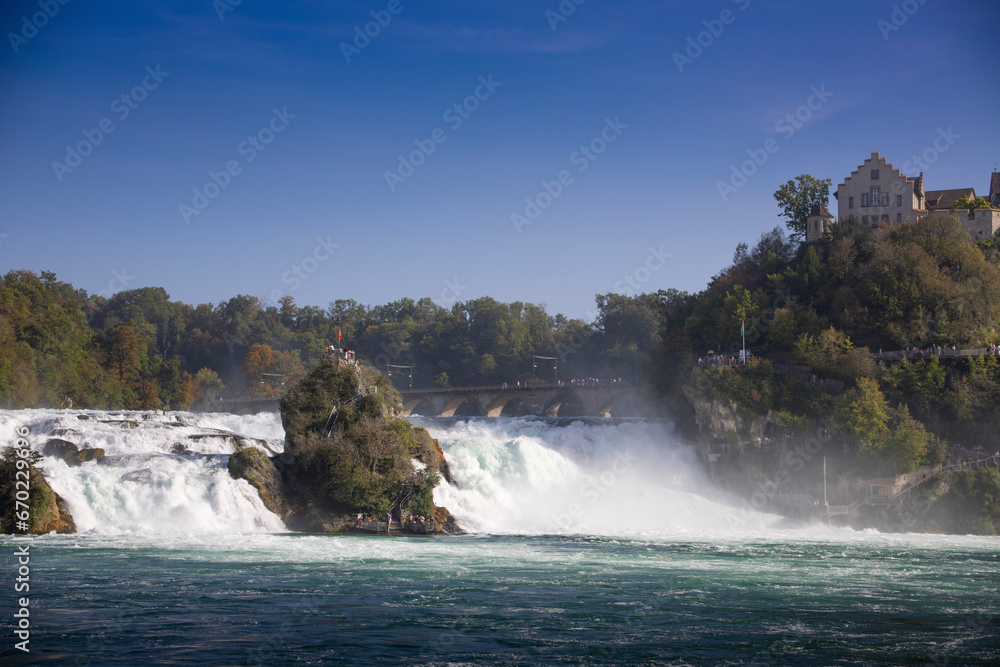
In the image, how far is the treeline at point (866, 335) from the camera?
1758 inches

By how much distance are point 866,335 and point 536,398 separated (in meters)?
32.9

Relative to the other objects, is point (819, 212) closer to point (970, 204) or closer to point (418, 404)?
point (970, 204)

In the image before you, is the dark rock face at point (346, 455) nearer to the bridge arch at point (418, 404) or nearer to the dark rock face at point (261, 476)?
the dark rock face at point (261, 476)

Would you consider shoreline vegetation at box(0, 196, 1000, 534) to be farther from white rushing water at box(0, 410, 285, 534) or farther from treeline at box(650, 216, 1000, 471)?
white rushing water at box(0, 410, 285, 534)

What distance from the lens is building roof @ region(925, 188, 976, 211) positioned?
66.5 meters

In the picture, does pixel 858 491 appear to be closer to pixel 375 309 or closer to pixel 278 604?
pixel 278 604

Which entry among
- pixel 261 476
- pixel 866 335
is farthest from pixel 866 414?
pixel 261 476

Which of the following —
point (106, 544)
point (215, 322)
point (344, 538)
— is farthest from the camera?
point (215, 322)

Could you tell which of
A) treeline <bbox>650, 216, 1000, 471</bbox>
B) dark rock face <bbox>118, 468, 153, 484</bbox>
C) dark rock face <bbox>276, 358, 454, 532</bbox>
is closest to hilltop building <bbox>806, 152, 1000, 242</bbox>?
treeline <bbox>650, 216, 1000, 471</bbox>

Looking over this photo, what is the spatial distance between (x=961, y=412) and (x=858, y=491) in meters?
6.84

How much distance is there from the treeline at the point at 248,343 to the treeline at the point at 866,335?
30.7 feet

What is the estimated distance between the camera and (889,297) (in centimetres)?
4938

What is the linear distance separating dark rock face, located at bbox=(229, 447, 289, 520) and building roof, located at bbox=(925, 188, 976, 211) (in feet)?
178

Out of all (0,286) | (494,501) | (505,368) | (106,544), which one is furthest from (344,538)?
(505,368)
